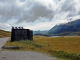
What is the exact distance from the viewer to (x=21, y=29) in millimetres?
40438

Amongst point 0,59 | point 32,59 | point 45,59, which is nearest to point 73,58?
point 45,59

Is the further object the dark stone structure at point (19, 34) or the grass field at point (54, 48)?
the dark stone structure at point (19, 34)

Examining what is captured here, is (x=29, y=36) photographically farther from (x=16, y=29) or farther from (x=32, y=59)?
(x=32, y=59)

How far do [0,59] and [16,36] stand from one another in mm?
28817

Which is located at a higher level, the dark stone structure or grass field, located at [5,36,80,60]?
the dark stone structure

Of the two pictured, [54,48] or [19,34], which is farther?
[19,34]

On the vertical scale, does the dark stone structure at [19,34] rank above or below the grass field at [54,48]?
above

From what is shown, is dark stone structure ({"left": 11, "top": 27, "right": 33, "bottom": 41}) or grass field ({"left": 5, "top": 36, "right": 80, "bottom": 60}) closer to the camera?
grass field ({"left": 5, "top": 36, "right": 80, "bottom": 60})

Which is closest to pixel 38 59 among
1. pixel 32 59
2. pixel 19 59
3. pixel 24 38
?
pixel 32 59

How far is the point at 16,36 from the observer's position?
40406mm

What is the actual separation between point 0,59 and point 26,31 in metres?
28.9

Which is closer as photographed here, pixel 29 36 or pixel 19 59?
pixel 19 59

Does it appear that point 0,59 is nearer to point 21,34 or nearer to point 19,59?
point 19,59

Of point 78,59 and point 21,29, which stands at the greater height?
point 21,29
